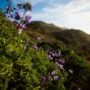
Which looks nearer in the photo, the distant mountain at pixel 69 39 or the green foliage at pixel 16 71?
the green foliage at pixel 16 71

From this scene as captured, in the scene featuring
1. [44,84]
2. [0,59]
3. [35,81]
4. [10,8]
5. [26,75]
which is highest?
[10,8]

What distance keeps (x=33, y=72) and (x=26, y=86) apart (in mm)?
705

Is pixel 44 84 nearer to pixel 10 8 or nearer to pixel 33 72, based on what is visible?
pixel 33 72

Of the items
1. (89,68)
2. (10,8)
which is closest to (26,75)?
(10,8)

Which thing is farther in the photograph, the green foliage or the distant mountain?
the distant mountain

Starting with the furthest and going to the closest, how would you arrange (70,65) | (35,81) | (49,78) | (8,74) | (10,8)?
(70,65), (10,8), (49,78), (35,81), (8,74)

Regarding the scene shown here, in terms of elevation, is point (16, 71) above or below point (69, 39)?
below

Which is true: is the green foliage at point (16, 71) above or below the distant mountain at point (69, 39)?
below

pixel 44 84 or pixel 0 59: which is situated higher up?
pixel 0 59

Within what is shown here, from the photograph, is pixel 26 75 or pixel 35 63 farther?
pixel 35 63

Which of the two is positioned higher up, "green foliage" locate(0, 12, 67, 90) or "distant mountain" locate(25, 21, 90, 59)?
"distant mountain" locate(25, 21, 90, 59)

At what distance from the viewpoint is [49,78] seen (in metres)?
4.79

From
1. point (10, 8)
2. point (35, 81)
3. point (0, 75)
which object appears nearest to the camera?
point (0, 75)

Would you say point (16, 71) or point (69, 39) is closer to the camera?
point (16, 71)
